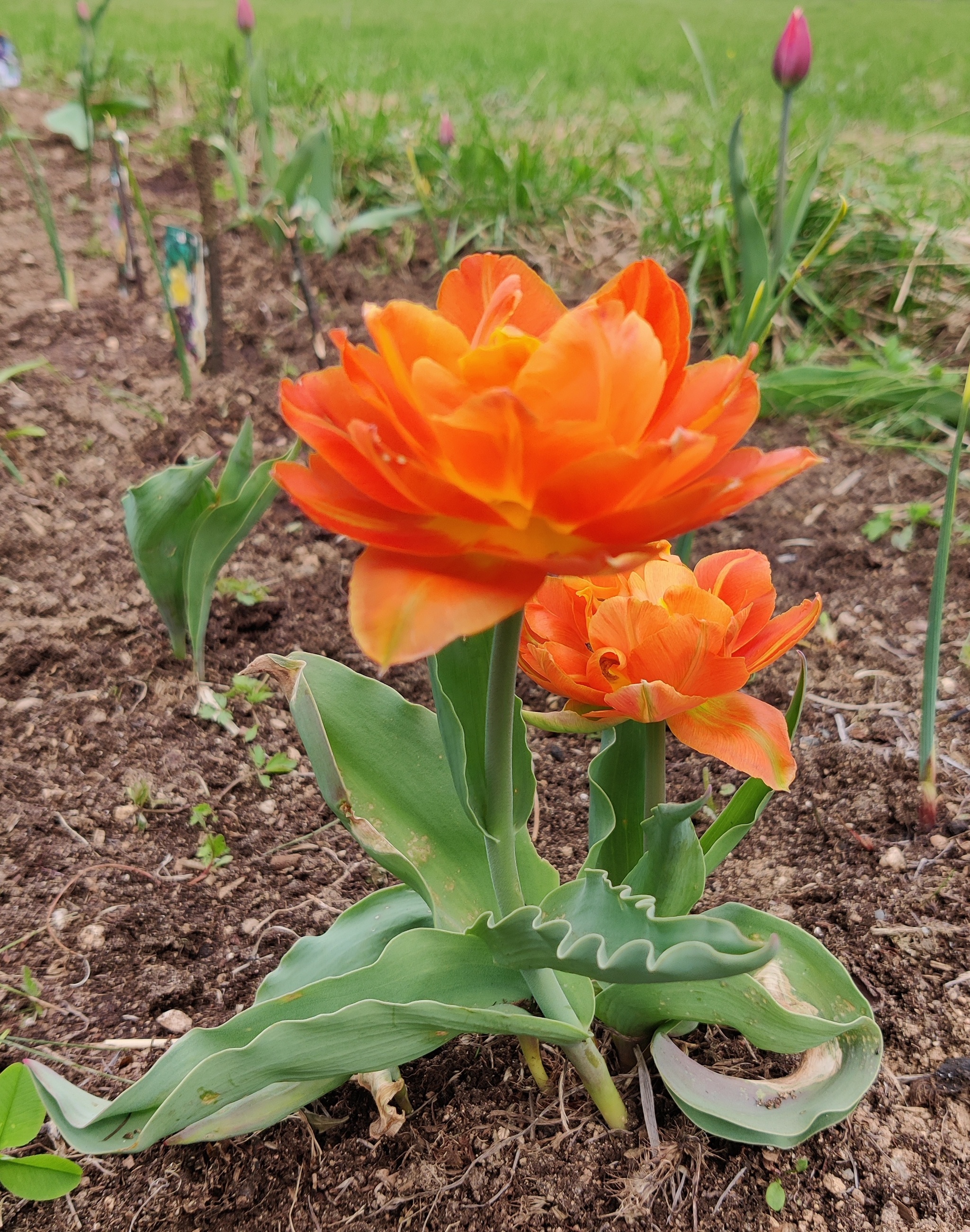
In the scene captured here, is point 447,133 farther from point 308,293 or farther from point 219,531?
point 219,531

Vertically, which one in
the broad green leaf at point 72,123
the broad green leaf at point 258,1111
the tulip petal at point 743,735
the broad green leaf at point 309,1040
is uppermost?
the broad green leaf at point 72,123

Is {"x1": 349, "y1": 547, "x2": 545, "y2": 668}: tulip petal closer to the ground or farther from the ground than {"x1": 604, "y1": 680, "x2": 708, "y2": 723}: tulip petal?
farther from the ground

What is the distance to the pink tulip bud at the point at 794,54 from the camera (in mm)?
1994

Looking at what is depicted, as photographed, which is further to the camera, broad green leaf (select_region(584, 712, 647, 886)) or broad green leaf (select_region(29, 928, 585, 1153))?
broad green leaf (select_region(584, 712, 647, 886))

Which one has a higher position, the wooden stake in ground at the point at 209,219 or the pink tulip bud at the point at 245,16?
the pink tulip bud at the point at 245,16

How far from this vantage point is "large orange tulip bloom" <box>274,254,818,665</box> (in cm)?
55

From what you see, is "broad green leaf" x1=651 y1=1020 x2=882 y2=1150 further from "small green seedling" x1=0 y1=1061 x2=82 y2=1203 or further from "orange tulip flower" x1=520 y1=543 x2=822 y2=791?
"small green seedling" x1=0 y1=1061 x2=82 y2=1203

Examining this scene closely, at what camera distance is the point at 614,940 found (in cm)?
81

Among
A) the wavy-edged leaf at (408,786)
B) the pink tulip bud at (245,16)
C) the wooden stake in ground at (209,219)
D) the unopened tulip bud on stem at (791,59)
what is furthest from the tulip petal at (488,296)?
the pink tulip bud at (245,16)

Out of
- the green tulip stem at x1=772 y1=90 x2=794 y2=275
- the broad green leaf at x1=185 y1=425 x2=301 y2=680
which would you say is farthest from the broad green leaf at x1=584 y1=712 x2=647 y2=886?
the green tulip stem at x1=772 y1=90 x2=794 y2=275

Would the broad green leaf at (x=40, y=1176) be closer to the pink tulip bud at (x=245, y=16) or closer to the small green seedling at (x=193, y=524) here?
the small green seedling at (x=193, y=524)

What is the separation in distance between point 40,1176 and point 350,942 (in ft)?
1.21

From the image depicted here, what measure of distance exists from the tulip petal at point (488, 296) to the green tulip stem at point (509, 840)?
218mm

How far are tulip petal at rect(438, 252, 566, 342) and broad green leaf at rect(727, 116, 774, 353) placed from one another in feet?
4.45
